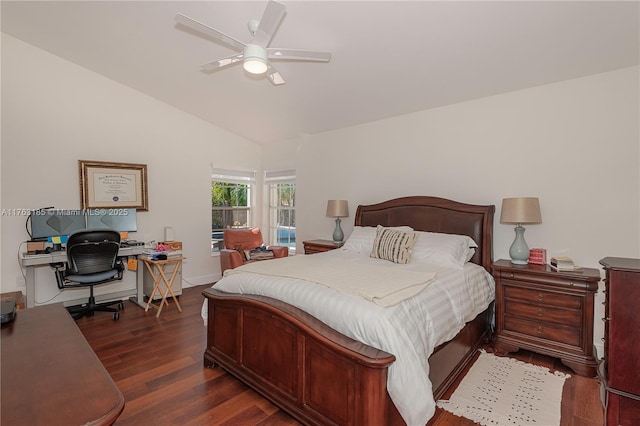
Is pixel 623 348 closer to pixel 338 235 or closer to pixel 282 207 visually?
pixel 338 235

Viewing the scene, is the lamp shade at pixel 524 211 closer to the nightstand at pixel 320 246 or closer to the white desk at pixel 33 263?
the nightstand at pixel 320 246

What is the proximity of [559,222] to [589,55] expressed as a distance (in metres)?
1.38

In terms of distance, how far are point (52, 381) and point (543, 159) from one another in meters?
3.63

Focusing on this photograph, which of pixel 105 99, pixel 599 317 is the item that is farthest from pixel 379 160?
pixel 105 99

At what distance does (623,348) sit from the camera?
189cm

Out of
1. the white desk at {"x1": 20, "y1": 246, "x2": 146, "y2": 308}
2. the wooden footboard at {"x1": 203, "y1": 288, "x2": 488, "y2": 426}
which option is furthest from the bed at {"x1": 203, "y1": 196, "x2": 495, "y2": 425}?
the white desk at {"x1": 20, "y1": 246, "x2": 146, "y2": 308}

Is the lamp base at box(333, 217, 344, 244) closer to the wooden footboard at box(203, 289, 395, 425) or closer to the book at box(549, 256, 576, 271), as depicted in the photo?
the wooden footboard at box(203, 289, 395, 425)

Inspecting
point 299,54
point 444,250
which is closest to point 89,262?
point 299,54

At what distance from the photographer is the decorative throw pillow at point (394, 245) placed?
9.71ft

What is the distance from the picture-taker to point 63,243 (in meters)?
3.72

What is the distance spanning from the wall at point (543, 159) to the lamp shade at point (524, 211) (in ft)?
0.87

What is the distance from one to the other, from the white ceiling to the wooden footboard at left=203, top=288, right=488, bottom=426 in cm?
220

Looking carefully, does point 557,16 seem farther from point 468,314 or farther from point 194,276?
point 194,276

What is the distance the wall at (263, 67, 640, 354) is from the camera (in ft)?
8.52
